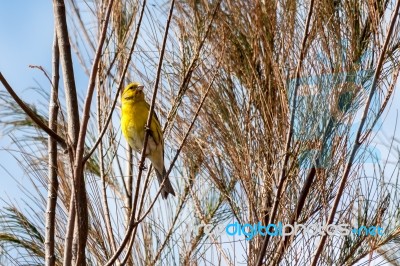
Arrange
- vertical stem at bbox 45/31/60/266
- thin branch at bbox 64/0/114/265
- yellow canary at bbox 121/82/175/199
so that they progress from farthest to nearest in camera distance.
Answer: yellow canary at bbox 121/82/175/199, vertical stem at bbox 45/31/60/266, thin branch at bbox 64/0/114/265

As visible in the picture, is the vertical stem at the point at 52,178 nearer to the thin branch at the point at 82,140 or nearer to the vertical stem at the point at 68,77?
the vertical stem at the point at 68,77

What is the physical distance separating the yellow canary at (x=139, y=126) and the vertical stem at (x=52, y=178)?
0.65 meters

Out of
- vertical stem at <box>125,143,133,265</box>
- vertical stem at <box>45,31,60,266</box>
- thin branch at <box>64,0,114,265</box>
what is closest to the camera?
thin branch at <box>64,0,114,265</box>

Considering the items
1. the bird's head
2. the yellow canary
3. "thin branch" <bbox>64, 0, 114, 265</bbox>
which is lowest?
"thin branch" <bbox>64, 0, 114, 265</bbox>

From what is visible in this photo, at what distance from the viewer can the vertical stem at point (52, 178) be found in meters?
2.00

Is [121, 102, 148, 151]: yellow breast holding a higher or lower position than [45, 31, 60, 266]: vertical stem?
higher

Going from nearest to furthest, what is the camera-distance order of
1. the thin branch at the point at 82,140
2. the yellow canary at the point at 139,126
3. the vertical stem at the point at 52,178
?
the thin branch at the point at 82,140 < the vertical stem at the point at 52,178 < the yellow canary at the point at 139,126

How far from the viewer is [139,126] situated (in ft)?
9.83

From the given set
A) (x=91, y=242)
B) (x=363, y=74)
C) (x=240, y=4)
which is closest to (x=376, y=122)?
(x=363, y=74)

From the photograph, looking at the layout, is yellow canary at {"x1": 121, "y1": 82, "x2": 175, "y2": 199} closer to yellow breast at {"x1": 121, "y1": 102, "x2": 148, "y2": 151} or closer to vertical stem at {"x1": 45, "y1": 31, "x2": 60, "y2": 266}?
yellow breast at {"x1": 121, "y1": 102, "x2": 148, "y2": 151}

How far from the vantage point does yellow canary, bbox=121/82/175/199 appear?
2.87 m

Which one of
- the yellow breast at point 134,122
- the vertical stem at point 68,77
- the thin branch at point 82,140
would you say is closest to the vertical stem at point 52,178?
the vertical stem at point 68,77

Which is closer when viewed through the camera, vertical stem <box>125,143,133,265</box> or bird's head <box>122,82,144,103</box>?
vertical stem <box>125,143,133,265</box>

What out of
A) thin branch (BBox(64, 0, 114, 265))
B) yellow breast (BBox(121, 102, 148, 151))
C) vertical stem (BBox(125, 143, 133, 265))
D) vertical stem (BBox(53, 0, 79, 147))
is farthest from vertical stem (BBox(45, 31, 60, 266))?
yellow breast (BBox(121, 102, 148, 151))
